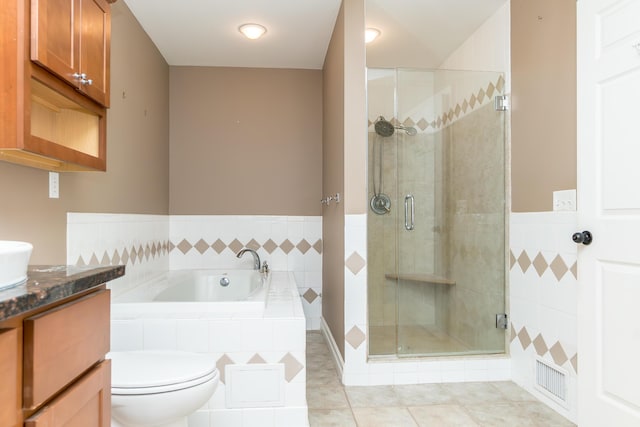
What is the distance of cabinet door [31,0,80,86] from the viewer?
4.43ft

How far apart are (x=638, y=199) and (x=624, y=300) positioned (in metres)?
0.42

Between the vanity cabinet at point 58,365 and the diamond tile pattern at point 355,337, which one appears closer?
the vanity cabinet at point 58,365

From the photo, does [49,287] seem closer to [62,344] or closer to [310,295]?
[62,344]

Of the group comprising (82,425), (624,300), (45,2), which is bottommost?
(82,425)

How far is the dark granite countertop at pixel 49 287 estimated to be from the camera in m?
0.75

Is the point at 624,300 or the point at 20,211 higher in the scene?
the point at 20,211

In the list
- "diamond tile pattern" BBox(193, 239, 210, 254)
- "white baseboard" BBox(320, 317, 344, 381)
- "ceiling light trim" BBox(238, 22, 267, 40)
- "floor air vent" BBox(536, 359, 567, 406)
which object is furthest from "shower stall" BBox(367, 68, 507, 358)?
"diamond tile pattern" BBox(193, 239, 210, 254)

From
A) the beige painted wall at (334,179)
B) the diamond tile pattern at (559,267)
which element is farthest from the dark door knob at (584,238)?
the beige painted wall at (334,179)

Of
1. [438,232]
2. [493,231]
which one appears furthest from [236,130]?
[493,231]

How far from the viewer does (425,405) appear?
239 cm

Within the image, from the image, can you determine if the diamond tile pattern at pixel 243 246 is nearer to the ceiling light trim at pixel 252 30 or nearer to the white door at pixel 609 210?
the ceiling light trim at pixel 252 30

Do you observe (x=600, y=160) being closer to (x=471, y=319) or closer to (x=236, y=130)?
(x=471, y=319)

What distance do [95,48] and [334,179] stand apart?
1.82 metres

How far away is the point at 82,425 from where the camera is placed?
3.28 feet
